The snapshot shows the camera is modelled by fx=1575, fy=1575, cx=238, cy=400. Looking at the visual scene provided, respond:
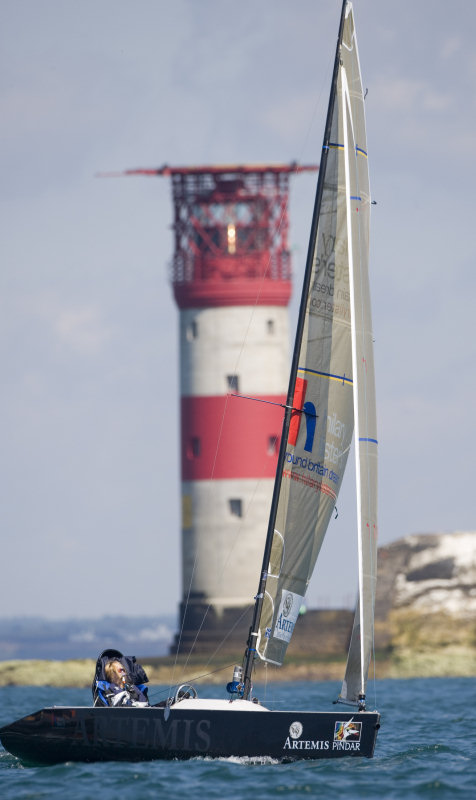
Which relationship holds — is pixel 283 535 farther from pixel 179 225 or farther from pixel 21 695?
pixel 179 225

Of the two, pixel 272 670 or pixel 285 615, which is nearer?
pixel 285 615

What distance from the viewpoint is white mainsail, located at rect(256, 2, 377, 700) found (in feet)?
67.8

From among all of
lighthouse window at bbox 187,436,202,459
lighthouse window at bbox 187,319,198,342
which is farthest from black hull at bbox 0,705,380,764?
lighthouse window at bbox 187,319,198,342

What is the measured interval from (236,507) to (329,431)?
20.4 metres

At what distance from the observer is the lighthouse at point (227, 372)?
40969 millimetres

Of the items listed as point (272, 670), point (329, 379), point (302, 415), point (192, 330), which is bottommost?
point (272, 670)

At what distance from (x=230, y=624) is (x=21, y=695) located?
6634mm

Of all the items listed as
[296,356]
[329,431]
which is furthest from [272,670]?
[296,356]

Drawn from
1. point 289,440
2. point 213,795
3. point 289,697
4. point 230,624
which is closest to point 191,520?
point 230,624

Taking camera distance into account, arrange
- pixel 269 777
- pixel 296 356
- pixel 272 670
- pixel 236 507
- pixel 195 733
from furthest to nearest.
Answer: pixel 236 507 < pixel 272 670 < pixel 296 356 < pixel 195 733 < pixel 269 777

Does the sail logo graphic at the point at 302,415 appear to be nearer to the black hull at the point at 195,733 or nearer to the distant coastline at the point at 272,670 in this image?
the black hull at the point at 195,733

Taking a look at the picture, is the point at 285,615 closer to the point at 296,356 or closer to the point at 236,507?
the point at 296,356

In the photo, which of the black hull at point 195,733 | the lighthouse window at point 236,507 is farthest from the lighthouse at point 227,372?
the black hull at point 195,733

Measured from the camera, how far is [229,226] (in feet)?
143
